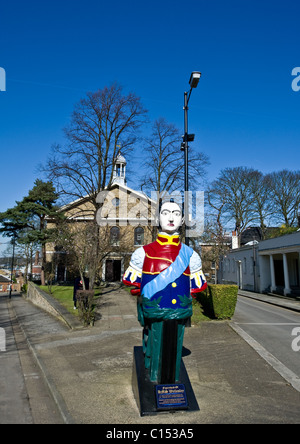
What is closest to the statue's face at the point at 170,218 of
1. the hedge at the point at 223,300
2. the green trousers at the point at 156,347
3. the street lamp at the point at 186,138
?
the green trousers at the point at 156,347

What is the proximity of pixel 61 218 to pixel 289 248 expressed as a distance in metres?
19.0

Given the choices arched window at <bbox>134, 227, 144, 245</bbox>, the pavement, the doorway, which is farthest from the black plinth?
arched window at <bbox>134, 227, 144, 245</bbox>

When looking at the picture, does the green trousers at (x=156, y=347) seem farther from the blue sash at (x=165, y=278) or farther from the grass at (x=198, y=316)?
the grass at (x=198, y=316)

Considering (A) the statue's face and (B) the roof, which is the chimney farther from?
(A) the statue's face

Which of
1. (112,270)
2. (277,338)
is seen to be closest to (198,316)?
(277,338)

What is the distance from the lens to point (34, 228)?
33219 mm

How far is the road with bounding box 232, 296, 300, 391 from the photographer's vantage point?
737 centimetres

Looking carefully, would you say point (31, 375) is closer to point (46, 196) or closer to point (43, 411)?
point (43, 411)

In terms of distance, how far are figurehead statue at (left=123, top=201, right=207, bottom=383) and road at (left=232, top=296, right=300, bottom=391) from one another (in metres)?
2.86

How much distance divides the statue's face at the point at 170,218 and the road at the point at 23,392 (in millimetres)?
3390

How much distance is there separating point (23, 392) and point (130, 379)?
2119 mm

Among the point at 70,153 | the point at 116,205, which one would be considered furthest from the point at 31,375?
the point at 116,205

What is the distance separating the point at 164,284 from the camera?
4.96m

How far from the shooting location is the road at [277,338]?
290 inches
